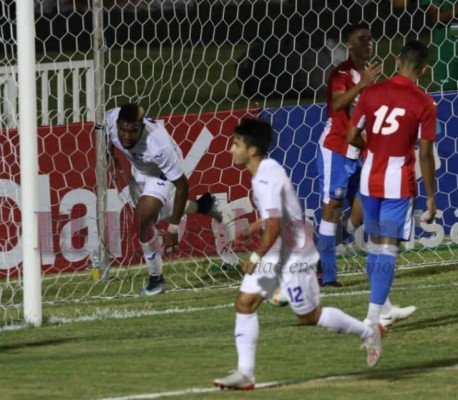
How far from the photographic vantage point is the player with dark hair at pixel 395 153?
374 inches

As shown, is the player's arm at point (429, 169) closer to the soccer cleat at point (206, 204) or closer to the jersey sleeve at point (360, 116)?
the jersey sleeve at point (360, 116)

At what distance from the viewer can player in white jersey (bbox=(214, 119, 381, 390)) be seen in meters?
7.85

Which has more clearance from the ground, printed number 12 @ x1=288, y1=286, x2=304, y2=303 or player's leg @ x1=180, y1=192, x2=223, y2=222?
printed number 12 @ x1=288, y1=286, x2=304, y2=303

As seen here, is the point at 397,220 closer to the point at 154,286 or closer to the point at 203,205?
the point at 154,286

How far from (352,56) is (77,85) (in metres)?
2.99

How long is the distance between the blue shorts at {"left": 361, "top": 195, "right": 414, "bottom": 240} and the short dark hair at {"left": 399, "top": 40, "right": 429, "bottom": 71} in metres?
0.87

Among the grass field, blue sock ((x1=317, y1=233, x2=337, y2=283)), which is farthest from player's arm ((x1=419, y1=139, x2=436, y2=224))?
blue sock ((x1=317, y1=233, x2=337, y2=283))

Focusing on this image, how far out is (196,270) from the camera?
13883 mm

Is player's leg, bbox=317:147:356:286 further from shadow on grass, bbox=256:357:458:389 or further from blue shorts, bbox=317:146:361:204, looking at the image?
shadow on grass, bbox=256:357:458:389

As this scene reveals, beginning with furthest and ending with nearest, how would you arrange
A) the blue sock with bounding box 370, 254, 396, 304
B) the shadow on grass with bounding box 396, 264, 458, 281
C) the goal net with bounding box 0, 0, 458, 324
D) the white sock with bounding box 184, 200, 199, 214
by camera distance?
1. the white sock with bounding box 184, 200, 199, 214
2. the goal net with bounding box 0, 0, 458, 324
3. the shadow on grass with bounding box 396, 264, 458, 281
4. the blue sock with bounding box 370, 254, 396, 304

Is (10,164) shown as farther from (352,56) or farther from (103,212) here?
(352,56)

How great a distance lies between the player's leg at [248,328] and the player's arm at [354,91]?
332 centimetres

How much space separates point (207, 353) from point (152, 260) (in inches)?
136

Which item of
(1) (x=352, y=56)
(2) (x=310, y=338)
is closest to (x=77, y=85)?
(1) (x=352, y=56)
